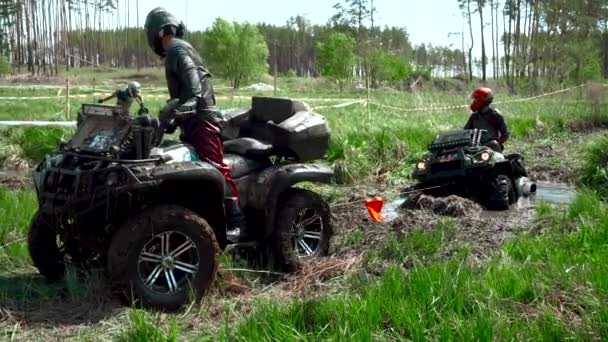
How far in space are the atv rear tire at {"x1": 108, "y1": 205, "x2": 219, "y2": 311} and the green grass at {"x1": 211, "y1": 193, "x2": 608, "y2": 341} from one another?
84cm

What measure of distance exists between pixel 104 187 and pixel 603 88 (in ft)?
74.2

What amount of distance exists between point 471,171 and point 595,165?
2.55 metres

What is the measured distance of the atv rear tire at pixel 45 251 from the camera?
5.79m

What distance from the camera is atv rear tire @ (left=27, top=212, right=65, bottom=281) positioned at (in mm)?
5789

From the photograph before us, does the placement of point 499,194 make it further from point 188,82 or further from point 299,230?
point 188,82

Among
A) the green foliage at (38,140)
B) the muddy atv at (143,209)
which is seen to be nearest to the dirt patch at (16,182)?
the green foliage at (38,140)

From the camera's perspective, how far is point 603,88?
25016 mm

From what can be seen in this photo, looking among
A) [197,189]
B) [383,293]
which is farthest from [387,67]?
[383,293]

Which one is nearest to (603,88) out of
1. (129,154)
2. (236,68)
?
(129,154)

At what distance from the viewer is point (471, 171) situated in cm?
968

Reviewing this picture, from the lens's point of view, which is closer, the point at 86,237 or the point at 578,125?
the point at 86,237

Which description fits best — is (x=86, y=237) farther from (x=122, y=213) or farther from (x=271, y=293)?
(x=271, y=293)

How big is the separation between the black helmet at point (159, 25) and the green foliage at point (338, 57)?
4203 cm

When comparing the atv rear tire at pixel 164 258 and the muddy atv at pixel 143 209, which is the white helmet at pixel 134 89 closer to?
the muddy atv at pixel 143 209
